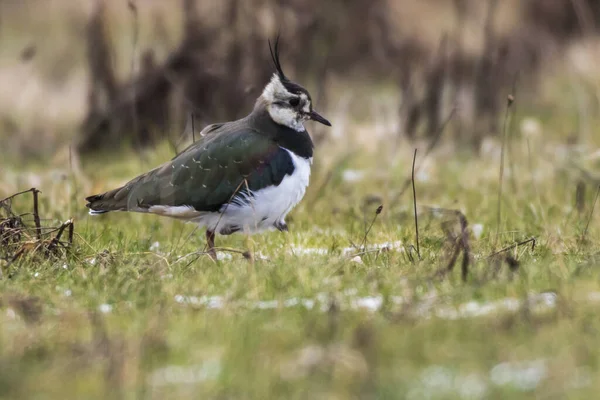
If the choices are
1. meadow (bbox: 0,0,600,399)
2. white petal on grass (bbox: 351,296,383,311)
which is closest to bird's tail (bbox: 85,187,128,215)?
meadow (bbox: 0,0,600,399)

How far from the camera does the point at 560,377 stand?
3590mm

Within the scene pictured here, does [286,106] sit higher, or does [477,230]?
[286,106]

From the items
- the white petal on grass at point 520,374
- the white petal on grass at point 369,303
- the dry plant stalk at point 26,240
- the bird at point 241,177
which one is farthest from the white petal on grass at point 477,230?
the white petal on grass at point 520,374

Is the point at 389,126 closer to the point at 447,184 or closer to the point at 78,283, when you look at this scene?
the point at 447,184

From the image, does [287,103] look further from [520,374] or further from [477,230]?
[520,374]

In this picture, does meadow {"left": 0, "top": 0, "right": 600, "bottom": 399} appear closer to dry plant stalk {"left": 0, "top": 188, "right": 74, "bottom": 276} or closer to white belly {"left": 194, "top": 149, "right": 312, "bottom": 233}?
dry plant stalk {"left": 0, "top": 188, "right": 74, "bottom": 276}

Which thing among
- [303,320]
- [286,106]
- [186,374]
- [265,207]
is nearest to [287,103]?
[286,106]

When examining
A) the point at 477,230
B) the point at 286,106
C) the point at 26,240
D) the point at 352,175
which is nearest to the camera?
the point at 26,240

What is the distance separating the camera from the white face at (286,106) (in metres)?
6.51

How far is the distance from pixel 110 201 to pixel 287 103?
1.28 m

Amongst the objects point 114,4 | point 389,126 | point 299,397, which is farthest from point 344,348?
point 114,4

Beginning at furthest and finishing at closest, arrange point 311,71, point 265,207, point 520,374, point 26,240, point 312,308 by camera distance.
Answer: point 311,71 → point 265,207 → point 26,240 → point 312,308 → point 520,374

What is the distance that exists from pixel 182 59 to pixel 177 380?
746 centimetres

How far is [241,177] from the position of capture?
20.2ft
